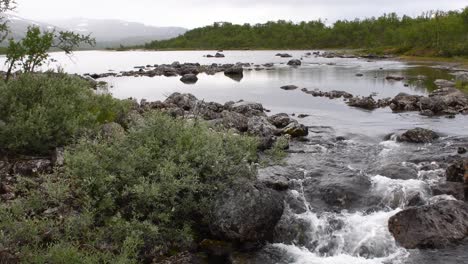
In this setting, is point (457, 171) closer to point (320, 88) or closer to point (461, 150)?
point (461, 150)

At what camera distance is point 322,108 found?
44406 mm

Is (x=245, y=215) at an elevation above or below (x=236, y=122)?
below

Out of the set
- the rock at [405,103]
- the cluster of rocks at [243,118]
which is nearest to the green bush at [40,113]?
the cluster of rocks at [243,118]

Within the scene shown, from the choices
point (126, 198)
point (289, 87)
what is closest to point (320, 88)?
point (289, 87)

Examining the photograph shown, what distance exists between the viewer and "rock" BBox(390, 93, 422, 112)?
140ft

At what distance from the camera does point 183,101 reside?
42344mm

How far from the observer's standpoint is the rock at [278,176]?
2028 centimetres

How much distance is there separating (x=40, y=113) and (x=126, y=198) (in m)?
5.92

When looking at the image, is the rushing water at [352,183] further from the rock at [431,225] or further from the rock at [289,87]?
the rock at [289,87]

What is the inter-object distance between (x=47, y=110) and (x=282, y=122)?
2068 centimetres

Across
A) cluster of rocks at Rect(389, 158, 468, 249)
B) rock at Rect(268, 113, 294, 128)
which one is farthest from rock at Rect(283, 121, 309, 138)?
cluster of rocks at Rect(389, 158, 468, 249)

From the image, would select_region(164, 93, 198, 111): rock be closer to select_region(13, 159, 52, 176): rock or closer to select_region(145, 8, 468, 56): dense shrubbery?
select_region(13, 159, 52, 176): rock

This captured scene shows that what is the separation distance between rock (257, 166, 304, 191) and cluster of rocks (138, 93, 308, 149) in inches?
204

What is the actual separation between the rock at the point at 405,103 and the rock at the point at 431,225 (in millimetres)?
26942
